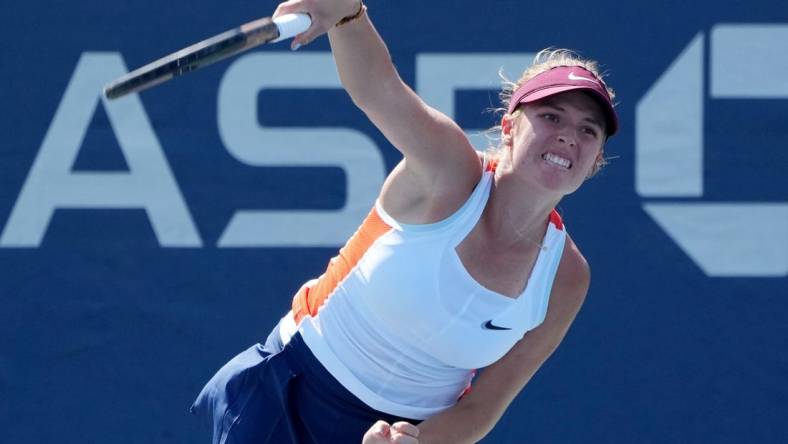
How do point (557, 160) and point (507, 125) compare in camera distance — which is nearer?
point (557, 160)

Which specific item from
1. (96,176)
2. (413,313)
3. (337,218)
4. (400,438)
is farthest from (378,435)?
(96,176)

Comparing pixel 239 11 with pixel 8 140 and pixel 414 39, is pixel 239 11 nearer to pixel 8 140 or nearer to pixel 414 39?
pixel 414 39

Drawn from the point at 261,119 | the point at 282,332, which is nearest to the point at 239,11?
the point at 261,119

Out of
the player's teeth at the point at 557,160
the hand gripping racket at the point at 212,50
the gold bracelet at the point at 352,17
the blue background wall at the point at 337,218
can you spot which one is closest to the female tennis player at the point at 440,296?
the player's teeth at the point at 557,160

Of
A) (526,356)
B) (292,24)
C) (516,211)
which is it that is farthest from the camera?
(526,356)

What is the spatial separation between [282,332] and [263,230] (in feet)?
3.65

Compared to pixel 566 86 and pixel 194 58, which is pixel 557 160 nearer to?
pixel 566 86

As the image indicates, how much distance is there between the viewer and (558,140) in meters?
2.17

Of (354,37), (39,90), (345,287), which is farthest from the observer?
(39,90)

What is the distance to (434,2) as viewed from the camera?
3.48 metres

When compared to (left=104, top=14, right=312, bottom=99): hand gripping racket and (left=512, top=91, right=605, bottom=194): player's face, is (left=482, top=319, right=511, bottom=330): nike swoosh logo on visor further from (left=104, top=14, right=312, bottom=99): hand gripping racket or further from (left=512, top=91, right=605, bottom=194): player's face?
(left=104, top=14, right=312, bottom=99): hand gripping racket

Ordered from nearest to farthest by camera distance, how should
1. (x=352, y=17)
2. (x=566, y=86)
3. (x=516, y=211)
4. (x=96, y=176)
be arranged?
1. (x=352, y=17)
2. (x=566, y=86)
3. (x=516, y=211)
4. (x=96, y=176)

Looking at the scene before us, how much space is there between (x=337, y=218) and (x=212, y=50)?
172 centimetres

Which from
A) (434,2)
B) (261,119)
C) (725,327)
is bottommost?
(725,327)
